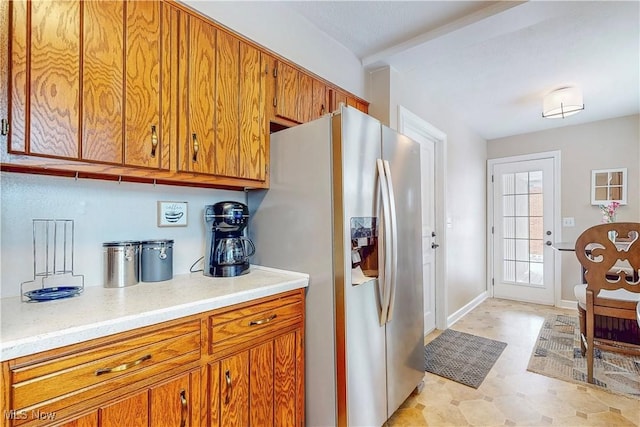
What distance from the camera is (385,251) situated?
1.61 m

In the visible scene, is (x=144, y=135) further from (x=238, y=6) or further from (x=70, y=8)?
(x=238, y=6)

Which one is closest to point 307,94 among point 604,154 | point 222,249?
point 222,249

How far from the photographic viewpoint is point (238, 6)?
166 centimetres

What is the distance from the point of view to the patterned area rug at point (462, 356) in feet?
7.41

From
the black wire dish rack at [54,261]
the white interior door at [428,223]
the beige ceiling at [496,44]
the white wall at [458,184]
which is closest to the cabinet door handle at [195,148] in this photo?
the black wire dish rack at [54,261]

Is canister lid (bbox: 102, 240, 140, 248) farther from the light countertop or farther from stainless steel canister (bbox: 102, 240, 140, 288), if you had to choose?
the light countertop

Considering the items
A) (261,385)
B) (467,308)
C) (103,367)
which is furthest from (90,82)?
(467,308)

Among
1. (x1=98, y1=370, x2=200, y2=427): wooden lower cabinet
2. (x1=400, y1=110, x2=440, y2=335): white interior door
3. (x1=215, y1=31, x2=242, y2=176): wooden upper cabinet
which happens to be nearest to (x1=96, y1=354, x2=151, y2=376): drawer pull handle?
(x1=98, y1=370, x2=200, y2=427): wooden lower cabinet

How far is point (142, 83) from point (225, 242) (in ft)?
2.64

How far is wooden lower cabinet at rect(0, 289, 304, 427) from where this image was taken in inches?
31.6

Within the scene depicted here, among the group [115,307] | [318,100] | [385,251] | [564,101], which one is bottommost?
[115,307]

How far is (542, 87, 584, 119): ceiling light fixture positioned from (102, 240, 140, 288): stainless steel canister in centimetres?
378

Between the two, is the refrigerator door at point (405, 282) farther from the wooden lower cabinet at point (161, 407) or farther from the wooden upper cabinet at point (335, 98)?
the wooden lower cabinet at point (161, 407)

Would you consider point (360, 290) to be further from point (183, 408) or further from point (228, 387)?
point (183, 408)
